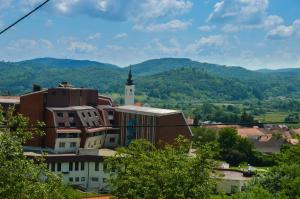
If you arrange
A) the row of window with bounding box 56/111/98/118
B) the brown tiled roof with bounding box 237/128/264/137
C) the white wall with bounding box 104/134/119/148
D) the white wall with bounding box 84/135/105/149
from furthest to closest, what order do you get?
the brown tiled roof with bounding box 237/128/264/137 → the white wall with bounding box 104/134/119/148 → the white wall with bounding box 84/135/105/149 → the row of window with bounding box 56/111/98/118

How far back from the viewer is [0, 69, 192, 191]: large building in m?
56.5

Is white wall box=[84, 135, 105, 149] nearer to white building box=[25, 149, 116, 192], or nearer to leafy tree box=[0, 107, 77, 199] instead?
white building box=[25, 149, 116, 192]

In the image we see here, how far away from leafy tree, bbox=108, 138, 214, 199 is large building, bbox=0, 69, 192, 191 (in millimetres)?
29529

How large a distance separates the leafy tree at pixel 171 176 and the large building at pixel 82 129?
2953 centimetres

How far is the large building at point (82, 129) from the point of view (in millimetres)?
56531

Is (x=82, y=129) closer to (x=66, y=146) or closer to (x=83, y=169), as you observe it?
(x=66, y=146)

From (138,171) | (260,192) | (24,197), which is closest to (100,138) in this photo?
(138,171)

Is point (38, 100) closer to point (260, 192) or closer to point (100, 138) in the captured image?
point (100, 138)

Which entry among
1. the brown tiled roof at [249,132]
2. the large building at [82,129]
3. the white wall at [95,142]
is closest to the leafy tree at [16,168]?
the large building at [82,129]

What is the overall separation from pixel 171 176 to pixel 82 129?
1576 inches

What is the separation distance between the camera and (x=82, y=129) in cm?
6184

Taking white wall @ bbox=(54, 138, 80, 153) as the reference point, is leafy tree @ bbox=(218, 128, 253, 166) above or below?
below

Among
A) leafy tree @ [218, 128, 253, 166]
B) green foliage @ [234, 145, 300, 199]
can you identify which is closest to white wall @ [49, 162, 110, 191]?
leafy tree @ [218, 128, 253, 166]

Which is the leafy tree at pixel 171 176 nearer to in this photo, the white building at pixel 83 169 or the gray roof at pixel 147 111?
the white building at pixel 83 169
